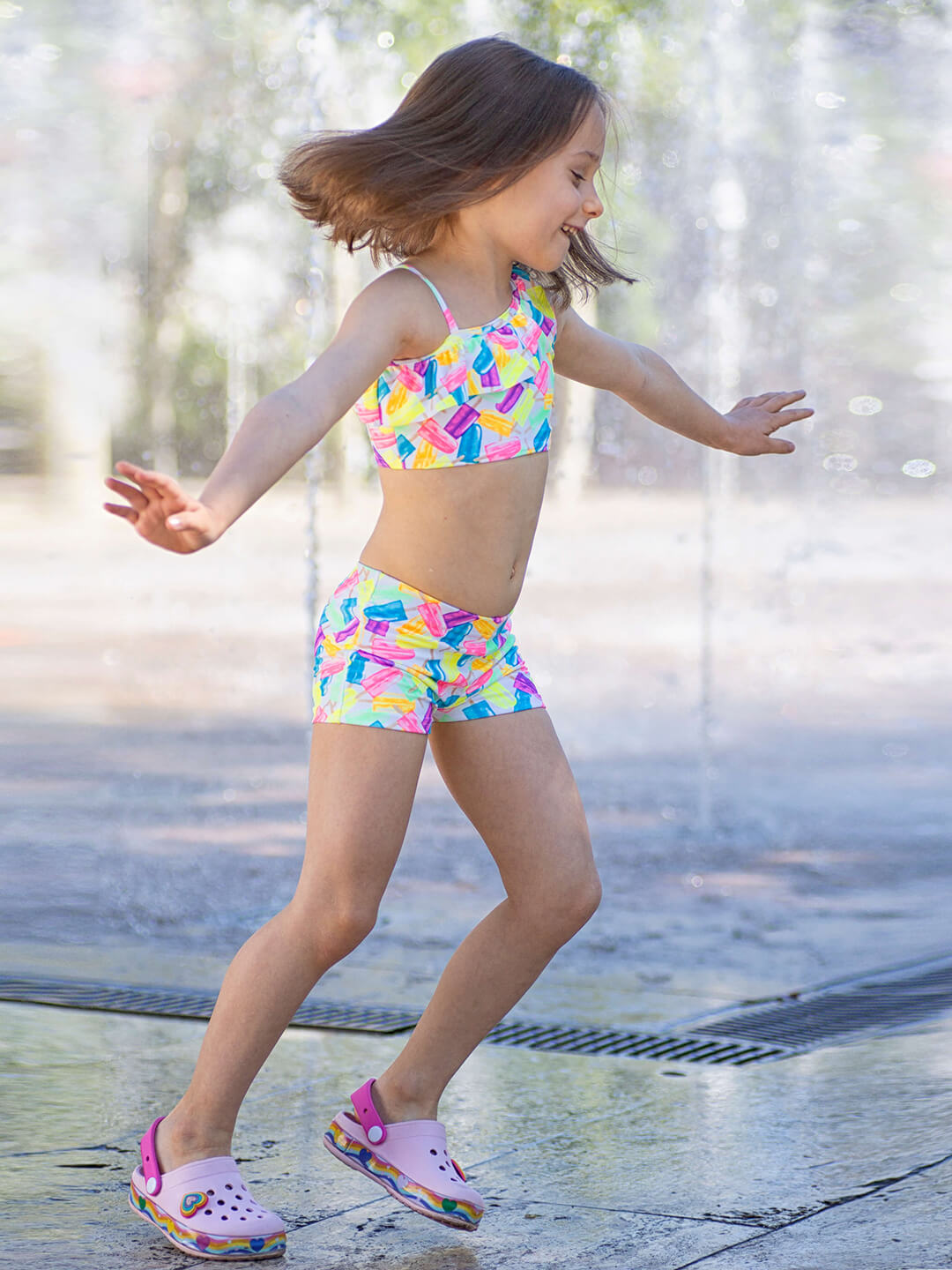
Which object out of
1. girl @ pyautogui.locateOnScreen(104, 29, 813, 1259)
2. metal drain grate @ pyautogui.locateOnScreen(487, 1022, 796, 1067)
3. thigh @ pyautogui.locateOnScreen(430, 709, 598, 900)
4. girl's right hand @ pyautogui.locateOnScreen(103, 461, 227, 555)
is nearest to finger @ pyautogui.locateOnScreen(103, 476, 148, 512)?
girl's right hand @ pyautogui.locateOnScreen(103, 461, 227, 555)

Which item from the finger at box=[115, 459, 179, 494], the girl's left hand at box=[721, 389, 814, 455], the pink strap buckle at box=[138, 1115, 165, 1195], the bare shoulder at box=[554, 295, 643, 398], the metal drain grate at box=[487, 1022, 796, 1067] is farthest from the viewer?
the metal drain grate at box=[487, 1022, 796, 1067]

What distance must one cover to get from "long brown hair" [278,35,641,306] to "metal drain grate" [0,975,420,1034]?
151cm

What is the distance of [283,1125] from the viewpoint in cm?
286

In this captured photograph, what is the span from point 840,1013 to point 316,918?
154 cm

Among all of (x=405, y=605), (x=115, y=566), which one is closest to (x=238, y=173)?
(x=115, y=566)

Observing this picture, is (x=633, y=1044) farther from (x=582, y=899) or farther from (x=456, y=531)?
(x=456, y=531)

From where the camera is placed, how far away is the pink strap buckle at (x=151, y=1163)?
2363 millimetres

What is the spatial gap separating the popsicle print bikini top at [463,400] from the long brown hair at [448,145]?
110 mm

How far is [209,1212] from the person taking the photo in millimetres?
2322

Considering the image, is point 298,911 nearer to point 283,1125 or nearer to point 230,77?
point 283,1125

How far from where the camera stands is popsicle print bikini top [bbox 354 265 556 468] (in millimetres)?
2410

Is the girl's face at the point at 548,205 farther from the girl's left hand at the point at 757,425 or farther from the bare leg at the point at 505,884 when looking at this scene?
the bare leg at the point at 505,884

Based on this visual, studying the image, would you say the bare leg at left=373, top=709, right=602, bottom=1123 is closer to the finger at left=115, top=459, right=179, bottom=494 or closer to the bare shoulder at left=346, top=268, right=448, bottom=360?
the bare shoulder at left=346, top=268, right=448, bottom=360

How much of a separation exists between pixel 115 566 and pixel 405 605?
12.6 m
